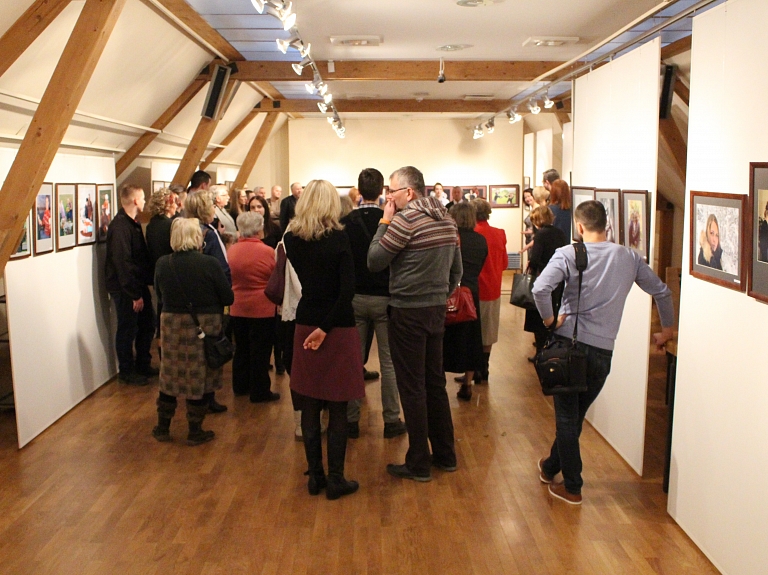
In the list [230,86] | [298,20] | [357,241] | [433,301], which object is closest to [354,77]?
[230,86]

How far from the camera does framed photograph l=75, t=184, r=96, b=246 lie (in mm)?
6414

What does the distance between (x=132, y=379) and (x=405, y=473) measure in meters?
3.30

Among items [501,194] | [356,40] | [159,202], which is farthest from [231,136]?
[159,202]

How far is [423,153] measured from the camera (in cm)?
1672

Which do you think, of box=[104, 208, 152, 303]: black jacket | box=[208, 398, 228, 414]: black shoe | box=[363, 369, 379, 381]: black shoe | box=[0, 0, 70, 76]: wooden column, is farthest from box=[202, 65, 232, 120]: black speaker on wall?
box=[208, 398, 228, 414]: black shoe

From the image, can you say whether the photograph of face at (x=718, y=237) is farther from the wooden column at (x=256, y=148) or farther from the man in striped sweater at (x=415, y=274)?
the wooden column at (x=256, y=148)

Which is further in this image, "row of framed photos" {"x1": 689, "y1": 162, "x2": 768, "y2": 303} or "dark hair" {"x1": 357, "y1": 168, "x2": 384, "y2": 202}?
"dark hair" {"x1": 357, "y1": 168, "x2": 384, "y2": 202}

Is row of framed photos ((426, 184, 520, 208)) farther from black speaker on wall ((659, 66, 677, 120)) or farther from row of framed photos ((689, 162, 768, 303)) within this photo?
row of framed photos ((689, 162, 768, 303))

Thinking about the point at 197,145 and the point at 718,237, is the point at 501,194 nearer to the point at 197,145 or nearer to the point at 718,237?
the point at 197,145

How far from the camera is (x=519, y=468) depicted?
484 cm

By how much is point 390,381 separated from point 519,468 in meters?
1.07

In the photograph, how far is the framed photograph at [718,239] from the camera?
11.0 feet

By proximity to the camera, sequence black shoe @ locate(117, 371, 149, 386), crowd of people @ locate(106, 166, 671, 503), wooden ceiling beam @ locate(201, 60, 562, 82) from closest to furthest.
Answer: crowd of people @ locate(106, 166, 671, 503)
black shoe @ locate(117, 371, 149, 386)
wooden ceiling beam @ locate(201, 60, 562, 82)

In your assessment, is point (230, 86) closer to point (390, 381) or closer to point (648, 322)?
point (390, 381)
